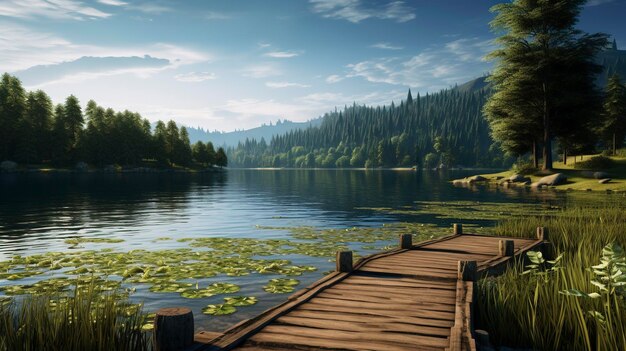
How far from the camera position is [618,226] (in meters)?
14.9

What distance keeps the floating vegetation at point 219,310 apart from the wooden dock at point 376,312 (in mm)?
1906

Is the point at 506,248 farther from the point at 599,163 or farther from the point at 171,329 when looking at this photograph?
the point at 599,163

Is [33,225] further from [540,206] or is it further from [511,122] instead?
[511,122]

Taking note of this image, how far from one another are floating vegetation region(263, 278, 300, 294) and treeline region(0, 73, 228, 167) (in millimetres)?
105109

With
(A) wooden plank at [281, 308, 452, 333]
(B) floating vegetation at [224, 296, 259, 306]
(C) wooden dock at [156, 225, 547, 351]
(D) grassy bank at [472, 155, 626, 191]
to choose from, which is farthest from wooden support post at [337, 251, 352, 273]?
(D) grassy bank at [472, 155, 626, 191]

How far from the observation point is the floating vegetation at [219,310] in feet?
31.3

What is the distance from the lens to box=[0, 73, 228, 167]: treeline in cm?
9688

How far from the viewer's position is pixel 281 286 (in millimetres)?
11703

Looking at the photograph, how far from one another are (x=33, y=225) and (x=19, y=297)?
576 inches

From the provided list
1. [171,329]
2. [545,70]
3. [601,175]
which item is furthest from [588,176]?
[171,329]

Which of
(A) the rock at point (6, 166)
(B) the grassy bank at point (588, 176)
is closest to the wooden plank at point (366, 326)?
(B) the grassy bank at point (588, 176)

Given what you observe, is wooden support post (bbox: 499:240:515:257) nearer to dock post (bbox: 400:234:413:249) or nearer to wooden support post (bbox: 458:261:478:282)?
dock post (bbox: 400:234:413:249)

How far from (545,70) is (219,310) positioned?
164 feet

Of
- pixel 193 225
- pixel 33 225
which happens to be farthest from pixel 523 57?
pixel 33 225
